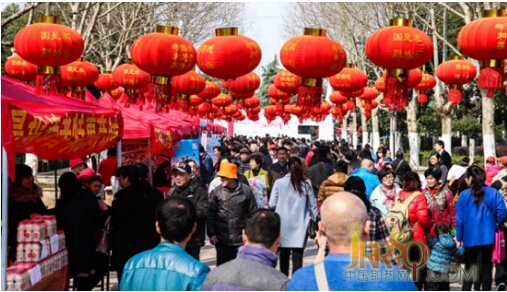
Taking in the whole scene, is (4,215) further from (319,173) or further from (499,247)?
(319,173)

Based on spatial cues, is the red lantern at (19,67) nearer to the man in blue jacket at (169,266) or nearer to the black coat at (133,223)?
the black coat at (133,223)

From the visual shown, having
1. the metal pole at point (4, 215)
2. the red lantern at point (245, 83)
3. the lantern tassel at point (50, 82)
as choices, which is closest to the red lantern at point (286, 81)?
the red lantern at point (245, 83)

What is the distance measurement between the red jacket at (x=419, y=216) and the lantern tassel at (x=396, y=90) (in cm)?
301

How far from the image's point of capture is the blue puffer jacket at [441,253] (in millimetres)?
8172

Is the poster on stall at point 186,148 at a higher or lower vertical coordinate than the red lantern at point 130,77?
lower

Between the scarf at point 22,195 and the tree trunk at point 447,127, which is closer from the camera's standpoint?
the scarf at point 22,195

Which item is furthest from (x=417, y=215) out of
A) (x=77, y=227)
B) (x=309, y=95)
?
(x=309, y=95)

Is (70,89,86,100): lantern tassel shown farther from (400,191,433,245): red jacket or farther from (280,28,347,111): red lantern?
(400,191,433,245): red jacket

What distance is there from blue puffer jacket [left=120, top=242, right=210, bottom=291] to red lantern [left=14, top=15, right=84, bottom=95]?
6657 millimetres

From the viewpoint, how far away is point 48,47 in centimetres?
1062

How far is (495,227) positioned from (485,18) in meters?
Result: 2.78

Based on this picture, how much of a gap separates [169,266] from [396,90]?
706cm

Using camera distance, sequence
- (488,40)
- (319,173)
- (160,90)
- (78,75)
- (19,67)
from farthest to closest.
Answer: (19,67), (78,75), (319,173), (160,90), (488,40)

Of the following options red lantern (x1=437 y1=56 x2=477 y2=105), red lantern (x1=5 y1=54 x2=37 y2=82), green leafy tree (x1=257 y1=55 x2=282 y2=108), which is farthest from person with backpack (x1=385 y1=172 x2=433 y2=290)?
green leafy tree (x1=257 y1=55 x2=282 y2=108)
